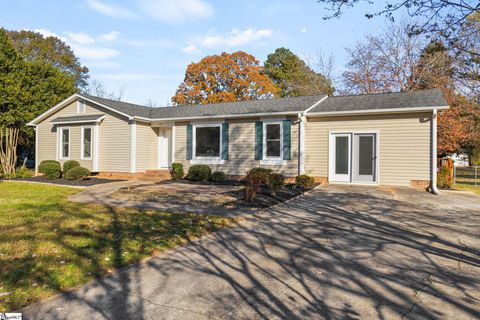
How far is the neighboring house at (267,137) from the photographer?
38.2 feet

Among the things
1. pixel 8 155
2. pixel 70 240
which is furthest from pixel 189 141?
pixel 70 240

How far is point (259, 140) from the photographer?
1344 centimetres

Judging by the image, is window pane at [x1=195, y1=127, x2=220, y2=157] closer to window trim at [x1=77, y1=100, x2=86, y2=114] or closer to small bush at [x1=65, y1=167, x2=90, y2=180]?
small bush at [x1=65, y1=167, x2=90, y2=180]

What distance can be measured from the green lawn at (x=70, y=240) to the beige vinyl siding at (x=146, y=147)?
6774 mm

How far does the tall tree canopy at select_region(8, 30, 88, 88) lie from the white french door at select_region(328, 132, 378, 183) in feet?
104

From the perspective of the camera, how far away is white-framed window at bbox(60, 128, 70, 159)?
1647 cm

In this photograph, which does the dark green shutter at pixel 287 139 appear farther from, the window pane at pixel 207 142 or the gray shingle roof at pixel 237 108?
the window pane at pixel 207 142

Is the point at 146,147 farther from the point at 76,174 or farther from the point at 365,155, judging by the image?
the point at 365,155

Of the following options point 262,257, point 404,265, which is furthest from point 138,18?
point 404,265


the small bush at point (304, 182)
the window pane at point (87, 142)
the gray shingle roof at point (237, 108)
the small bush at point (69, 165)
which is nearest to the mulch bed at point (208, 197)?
the small bush at point (304, 182)

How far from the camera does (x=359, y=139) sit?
40.7 feet

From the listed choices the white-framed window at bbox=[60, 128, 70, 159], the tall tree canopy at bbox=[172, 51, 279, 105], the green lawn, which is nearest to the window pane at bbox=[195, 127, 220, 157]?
the green lawn

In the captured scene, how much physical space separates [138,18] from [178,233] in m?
11.6

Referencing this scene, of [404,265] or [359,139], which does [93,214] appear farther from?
[359,139]
